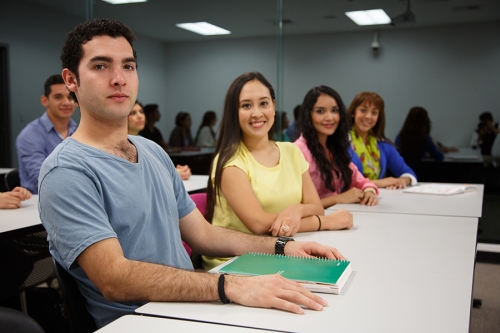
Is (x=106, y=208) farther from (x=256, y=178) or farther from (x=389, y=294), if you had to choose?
(x=256, y=178)

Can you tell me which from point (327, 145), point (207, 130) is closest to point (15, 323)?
→ point (327, 145)

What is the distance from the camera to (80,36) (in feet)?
4.44

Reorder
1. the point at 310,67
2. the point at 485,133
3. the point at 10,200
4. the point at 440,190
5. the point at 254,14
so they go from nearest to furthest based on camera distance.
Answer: the point at 10,200 → the point at 440,190 → the point at 485,133 → the point at 254,14 → the point at 310,67

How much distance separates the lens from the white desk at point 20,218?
6.51 feet

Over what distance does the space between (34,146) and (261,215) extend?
92.5 inches

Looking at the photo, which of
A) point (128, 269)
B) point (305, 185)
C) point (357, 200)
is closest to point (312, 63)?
point (357, 200)

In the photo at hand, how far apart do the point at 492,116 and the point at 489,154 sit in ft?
1.24

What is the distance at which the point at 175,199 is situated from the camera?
1557 millimetres

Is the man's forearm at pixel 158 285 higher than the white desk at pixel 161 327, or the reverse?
the man's forearm at pixel 158 285

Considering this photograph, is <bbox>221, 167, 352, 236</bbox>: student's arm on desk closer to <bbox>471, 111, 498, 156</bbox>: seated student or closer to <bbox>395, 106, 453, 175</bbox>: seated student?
<bbox>395, 106, 453, 175</bbox>: seated student

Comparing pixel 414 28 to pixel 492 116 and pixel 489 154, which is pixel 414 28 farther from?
pixel 489 154

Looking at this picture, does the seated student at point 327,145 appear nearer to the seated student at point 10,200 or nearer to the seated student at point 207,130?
the seated student at point 10,200

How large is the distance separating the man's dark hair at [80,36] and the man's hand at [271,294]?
0.74m

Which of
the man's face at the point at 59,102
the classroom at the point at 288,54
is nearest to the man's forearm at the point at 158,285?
the man's face at the point at 59,102
